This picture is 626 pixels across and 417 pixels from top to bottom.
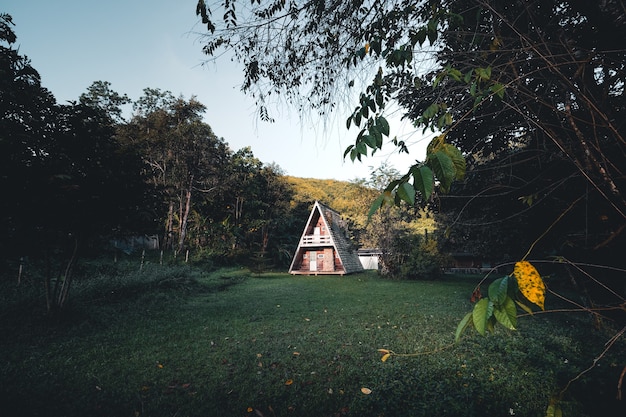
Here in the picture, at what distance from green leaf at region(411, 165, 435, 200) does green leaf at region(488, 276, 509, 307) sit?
49 cm

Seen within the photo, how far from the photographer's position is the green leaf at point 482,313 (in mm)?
1260

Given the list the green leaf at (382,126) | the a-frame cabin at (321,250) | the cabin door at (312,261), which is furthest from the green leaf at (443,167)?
the cabin door at (312,261)

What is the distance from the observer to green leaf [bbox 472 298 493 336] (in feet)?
4.13

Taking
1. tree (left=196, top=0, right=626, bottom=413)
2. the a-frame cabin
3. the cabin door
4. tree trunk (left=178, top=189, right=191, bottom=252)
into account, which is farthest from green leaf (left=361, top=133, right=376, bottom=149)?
tree trunk (left=178, top=189, right=191, bottom=252)

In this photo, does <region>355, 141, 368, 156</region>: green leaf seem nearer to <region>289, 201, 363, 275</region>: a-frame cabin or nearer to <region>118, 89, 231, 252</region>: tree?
<region>289, 201, 363, 275</region>: a-frame cabin

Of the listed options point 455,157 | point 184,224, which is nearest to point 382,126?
point 455,157

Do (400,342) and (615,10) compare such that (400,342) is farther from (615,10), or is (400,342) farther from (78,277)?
(78,277)

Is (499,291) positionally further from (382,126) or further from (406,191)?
(382,126)

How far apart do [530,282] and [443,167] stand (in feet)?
2.10

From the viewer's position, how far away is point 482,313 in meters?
1.31

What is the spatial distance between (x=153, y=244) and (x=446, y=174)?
33.3 meters

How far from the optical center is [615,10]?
2186mm

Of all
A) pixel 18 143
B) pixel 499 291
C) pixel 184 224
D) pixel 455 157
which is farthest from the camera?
pixel 184 224

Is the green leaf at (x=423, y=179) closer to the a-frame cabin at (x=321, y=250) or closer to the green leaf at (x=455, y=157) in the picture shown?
the green leaf at (x=455, y=157)
